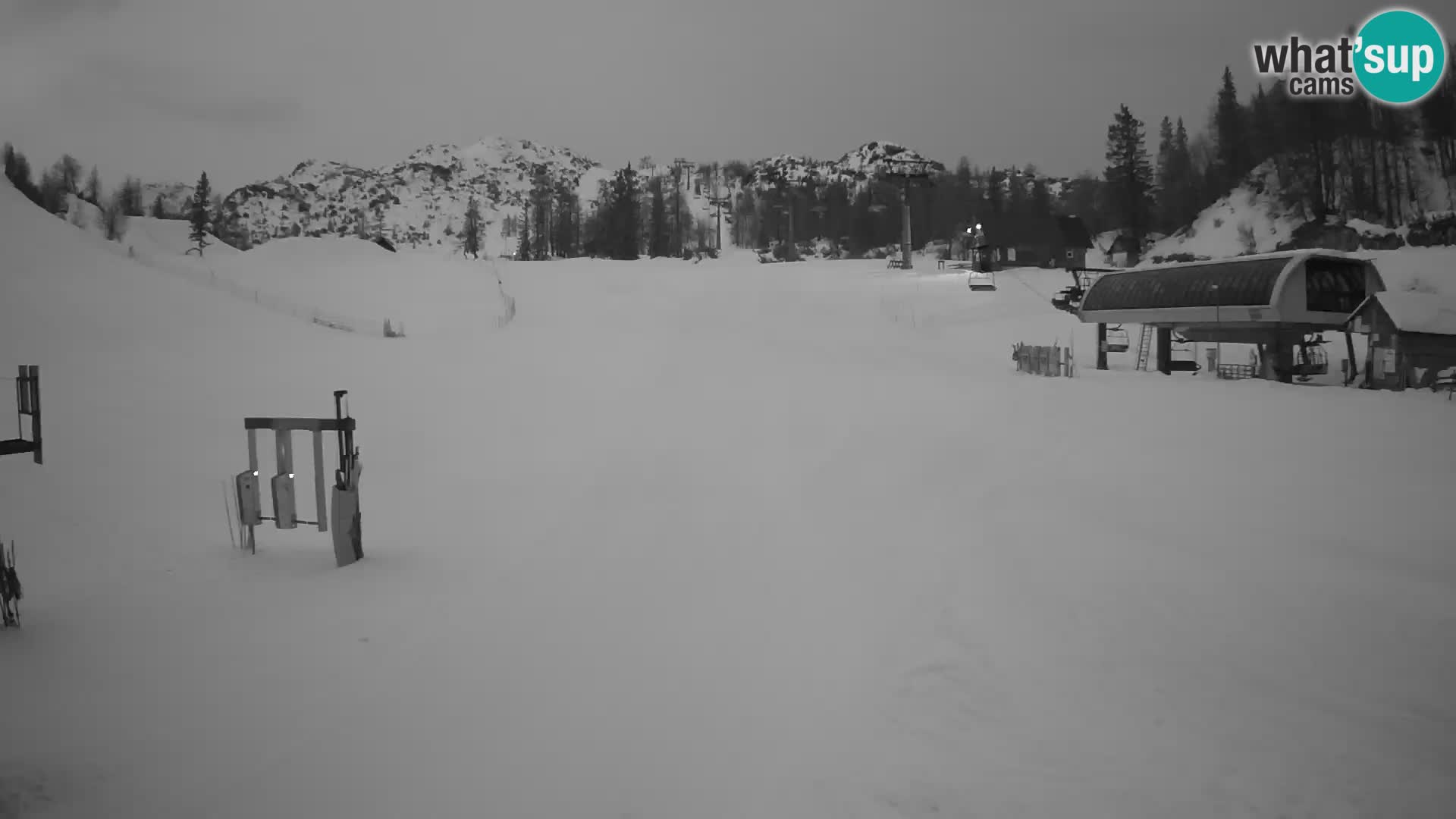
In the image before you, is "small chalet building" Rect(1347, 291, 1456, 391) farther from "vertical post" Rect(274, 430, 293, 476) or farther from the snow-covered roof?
"vertical post" Rect(274, 430, 293, 476)

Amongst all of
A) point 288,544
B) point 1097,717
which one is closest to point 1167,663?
point 1097,717

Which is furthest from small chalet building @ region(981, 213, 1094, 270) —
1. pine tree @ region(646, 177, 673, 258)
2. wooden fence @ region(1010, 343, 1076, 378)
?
wooden fence @ region(1010, 343, 1076, 378)

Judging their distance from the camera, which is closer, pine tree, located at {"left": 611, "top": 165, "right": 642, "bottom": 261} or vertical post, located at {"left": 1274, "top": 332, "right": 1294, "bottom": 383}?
vertical post, located at {"left": 1274, "top": 332, "right": 1294, "bottom": 383}

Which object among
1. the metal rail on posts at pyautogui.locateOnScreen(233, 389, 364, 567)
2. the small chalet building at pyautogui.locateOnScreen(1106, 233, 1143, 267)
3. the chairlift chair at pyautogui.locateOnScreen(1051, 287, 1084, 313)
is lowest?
the metal rail on posts at pyautogui.locateOnScreen(233, 389, 364, 567)

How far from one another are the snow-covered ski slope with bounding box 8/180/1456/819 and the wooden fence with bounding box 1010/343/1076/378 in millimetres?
8600

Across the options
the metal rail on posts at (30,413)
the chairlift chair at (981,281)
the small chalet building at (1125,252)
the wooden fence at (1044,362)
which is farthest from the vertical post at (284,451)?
the small chalet building at (1125,252)

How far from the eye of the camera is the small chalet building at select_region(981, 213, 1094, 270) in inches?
2857

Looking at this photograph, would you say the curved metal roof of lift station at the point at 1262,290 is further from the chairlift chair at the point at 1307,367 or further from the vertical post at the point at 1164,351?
the chairlift chair at the point at 1307,367

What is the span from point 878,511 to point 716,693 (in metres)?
5.72

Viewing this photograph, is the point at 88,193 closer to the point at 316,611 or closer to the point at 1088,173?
the point at 316,611

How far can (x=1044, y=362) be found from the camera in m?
27.1

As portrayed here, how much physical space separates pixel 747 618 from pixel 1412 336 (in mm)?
24976

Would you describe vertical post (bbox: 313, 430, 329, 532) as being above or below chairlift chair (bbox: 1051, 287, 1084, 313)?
below

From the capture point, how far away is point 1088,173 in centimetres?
13725
